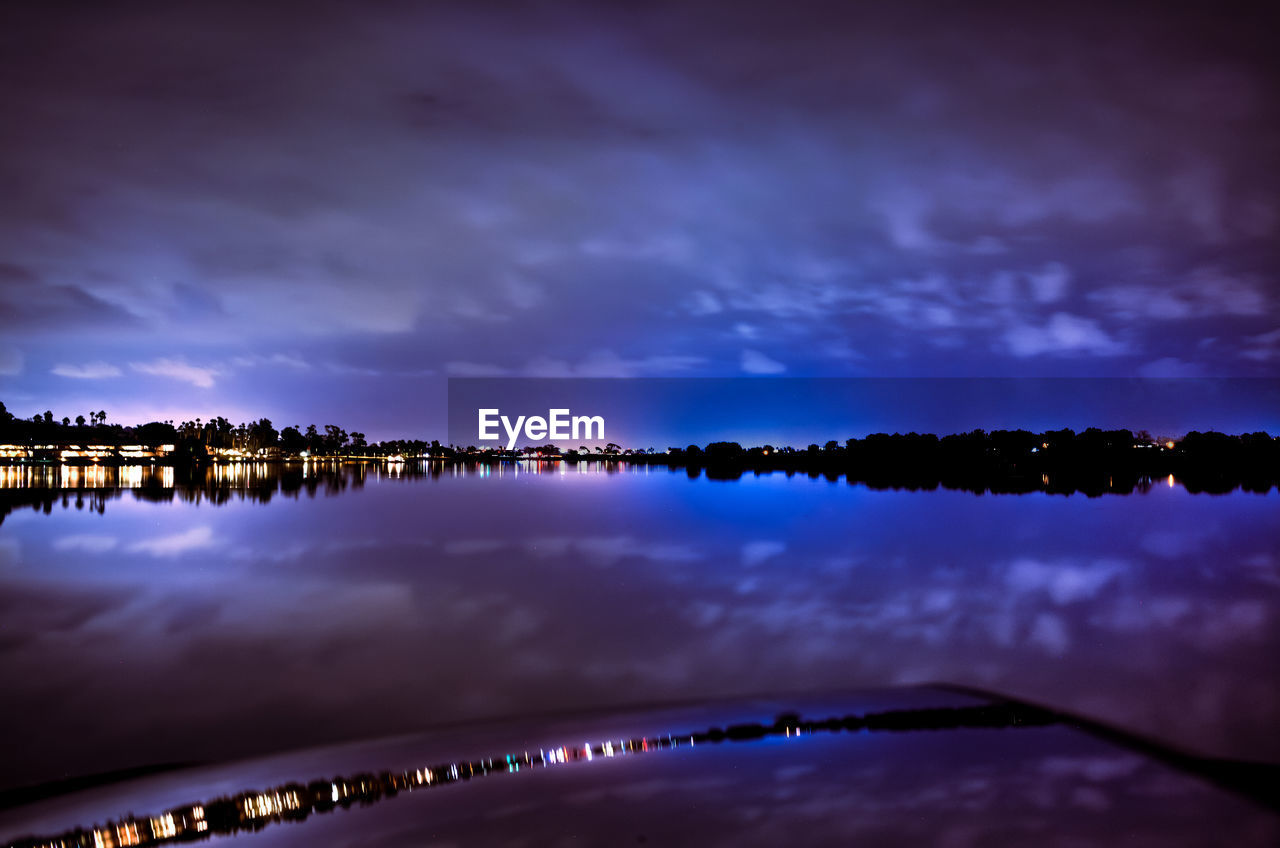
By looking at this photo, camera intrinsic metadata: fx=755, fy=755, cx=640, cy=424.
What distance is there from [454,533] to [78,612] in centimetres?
1684

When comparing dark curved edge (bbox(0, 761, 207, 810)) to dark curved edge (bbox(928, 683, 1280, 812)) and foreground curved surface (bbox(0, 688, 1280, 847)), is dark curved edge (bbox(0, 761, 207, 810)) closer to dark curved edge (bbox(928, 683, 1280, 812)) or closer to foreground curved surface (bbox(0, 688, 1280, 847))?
foreground curved surface (bbox(0, 688, 1280, 847))

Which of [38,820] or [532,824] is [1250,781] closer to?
[532,824]

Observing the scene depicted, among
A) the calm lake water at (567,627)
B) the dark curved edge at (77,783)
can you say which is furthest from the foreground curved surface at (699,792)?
the calm lake water at (567,627)

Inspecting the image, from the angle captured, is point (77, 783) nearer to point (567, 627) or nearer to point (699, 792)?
point (699, 792)

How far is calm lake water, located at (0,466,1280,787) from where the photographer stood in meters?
9.82

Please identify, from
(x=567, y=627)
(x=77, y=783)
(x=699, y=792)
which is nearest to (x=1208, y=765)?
(x=699, y=792)

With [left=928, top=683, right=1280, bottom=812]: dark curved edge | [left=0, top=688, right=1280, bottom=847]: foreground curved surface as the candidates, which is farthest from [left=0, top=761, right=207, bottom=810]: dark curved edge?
[left=928, top=683, right=1280, bottom=812]: dark curved edge

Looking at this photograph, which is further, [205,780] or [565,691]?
[565,691]

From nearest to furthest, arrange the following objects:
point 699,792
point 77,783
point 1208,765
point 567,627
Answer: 1. point 699,792
2. point 77,783
3. point 1208,765
4. point 567,627

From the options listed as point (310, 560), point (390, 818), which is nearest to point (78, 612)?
point (310, 560)

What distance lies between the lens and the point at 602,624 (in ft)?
50.7

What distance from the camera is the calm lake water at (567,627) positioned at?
32.2 ft

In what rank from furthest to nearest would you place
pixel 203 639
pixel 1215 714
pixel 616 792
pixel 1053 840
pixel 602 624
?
pixel 602 624, pixel 203 639, pixel 1215 714, pixel 616 792, pixel 1053 840

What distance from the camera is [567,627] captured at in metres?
15.1
